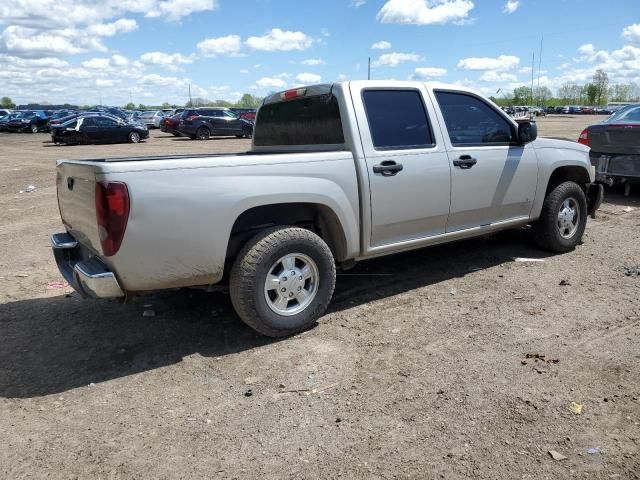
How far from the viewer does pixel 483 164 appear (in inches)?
204

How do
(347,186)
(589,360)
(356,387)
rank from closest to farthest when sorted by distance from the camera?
(356,387) → (589,360) → (347,186)

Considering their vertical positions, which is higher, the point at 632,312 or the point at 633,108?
the point at 633,108

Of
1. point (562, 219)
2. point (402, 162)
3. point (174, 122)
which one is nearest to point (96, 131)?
point (174, 122)

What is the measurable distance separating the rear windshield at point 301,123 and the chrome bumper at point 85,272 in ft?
6.90

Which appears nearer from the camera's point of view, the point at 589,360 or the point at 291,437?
the point at 291,437

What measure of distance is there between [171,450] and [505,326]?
107 inches

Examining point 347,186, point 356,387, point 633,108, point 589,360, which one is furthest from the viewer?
point 633,108

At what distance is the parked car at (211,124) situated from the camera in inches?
1138

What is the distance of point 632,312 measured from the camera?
4543 millimetres

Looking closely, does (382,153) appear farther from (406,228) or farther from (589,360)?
(589,360)

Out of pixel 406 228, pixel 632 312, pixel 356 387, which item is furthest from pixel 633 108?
pixel 356 387

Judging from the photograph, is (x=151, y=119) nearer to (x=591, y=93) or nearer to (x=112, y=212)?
(x=112, y=212)

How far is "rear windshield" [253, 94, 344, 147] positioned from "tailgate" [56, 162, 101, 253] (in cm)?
198

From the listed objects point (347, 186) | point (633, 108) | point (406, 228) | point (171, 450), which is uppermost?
point (633, 108)
